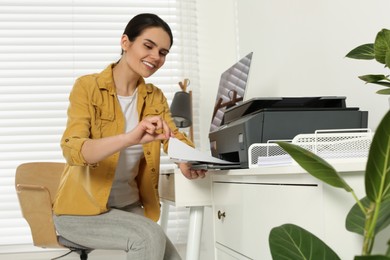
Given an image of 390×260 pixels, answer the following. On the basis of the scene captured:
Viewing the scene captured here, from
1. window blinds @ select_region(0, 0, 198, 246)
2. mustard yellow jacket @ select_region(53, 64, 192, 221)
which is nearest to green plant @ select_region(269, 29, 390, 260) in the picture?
mustard yellow jacket @ select_region(53, 64, 192, 221)

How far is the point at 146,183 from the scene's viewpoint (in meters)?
2.05

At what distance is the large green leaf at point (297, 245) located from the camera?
2.52 ft

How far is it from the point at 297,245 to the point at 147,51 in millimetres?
1280

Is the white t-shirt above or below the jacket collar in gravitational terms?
below

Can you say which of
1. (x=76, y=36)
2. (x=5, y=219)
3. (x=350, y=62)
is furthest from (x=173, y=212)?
(x=350, y=62)

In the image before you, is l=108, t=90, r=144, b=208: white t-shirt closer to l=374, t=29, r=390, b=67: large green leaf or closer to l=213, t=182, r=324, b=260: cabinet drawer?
l=213, t=182, r=324, b=260: cabinet drawer

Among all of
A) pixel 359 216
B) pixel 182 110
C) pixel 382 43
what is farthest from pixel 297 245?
pixel 182 110

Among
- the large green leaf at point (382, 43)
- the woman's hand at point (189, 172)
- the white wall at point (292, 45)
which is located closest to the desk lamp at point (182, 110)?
the white wall at point (292, 45)

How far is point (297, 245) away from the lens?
2.56ft

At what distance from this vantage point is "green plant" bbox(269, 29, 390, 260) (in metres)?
0.64

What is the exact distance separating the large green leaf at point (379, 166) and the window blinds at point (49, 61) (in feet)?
8.46

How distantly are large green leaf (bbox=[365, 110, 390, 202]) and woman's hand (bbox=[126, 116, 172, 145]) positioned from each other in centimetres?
87

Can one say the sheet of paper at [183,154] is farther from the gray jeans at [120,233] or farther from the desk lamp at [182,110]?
the desk lamp at [182,110]

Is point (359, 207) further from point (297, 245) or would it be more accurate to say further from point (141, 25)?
point (141, 25)
